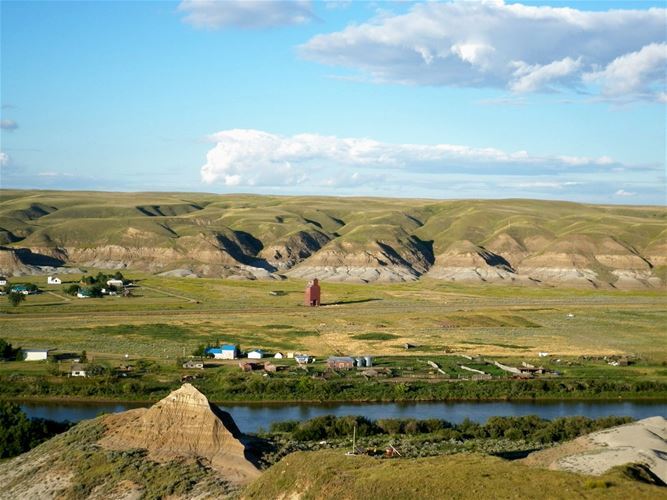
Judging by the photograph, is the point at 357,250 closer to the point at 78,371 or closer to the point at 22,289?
the point at 22,289

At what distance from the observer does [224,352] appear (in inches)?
2581

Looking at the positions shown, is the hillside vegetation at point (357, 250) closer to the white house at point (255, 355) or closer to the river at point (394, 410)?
the white house at point (255, 355)

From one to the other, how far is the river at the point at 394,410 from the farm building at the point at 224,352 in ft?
43.0

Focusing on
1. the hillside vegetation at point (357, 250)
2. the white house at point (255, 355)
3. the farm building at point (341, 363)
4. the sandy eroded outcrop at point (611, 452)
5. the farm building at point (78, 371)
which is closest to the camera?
the sandy eroded outcrop at point (611, 452)

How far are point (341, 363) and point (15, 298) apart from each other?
46534 mm

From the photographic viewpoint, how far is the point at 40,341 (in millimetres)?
70562

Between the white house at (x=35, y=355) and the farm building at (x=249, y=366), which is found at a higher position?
the farm building at (x=249, y=366)

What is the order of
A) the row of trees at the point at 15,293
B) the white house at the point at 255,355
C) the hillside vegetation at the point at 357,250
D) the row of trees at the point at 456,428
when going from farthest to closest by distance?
the hillside vegetation at the point at 357,250 → the row of trees at the point at 15,293 → the white house at the point at 255,355 → the row of trees at the point at 456,428

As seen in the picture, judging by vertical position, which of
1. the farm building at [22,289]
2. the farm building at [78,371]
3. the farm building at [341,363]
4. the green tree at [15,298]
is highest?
the farm building at [341,363]

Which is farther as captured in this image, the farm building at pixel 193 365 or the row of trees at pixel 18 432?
the farm building at pixel 193 365

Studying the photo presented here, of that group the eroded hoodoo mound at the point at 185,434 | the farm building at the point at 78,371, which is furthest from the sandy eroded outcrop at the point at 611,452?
the farm building at the point at 78,371

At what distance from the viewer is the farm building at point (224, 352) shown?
65.4 m

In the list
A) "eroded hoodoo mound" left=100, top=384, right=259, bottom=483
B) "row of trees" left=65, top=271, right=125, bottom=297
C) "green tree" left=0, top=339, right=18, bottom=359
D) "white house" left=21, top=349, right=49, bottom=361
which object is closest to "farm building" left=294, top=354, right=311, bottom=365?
"white house" left=21, top=349, right=49, bottom=361

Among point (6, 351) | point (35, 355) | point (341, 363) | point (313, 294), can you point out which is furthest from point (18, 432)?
point (313, 294)
